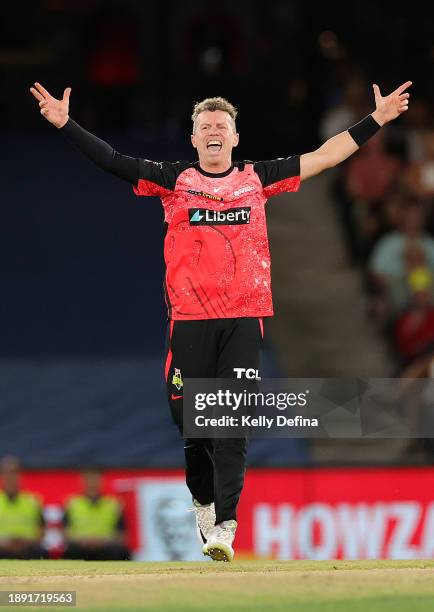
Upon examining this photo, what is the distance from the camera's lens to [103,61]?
18.1 metres

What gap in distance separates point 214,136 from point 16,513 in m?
6.41

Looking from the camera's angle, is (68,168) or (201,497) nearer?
(201,497)

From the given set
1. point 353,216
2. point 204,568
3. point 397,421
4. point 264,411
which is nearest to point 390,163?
point 353,216

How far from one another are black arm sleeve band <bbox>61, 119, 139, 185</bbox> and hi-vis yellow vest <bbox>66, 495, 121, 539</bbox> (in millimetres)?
6106

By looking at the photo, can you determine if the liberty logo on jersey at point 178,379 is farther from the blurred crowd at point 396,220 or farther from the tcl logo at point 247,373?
the blurred crowd at point 396,220

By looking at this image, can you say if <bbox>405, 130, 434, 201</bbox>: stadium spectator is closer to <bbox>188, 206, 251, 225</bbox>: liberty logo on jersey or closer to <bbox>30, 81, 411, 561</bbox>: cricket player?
<bbox>30, 81, 411, 561</bbox>: cricket player

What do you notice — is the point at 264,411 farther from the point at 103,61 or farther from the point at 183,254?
the point at 103,61

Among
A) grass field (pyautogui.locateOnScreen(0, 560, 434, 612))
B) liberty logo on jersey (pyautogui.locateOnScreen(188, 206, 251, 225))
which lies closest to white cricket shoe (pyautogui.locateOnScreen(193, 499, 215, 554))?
grass field (pyautogui.locateOnScreen(0, 560, 434, 612))

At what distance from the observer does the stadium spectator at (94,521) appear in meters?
13.7

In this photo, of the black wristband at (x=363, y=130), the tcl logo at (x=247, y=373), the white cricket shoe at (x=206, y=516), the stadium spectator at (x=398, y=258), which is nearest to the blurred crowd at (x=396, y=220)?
the stadium spectator at (x=398, y=258)

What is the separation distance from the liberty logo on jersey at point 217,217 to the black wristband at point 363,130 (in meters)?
0.77

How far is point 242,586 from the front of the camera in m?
7.14

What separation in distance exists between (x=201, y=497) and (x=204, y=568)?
2.17 feet

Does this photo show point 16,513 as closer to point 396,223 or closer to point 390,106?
point 396,223
